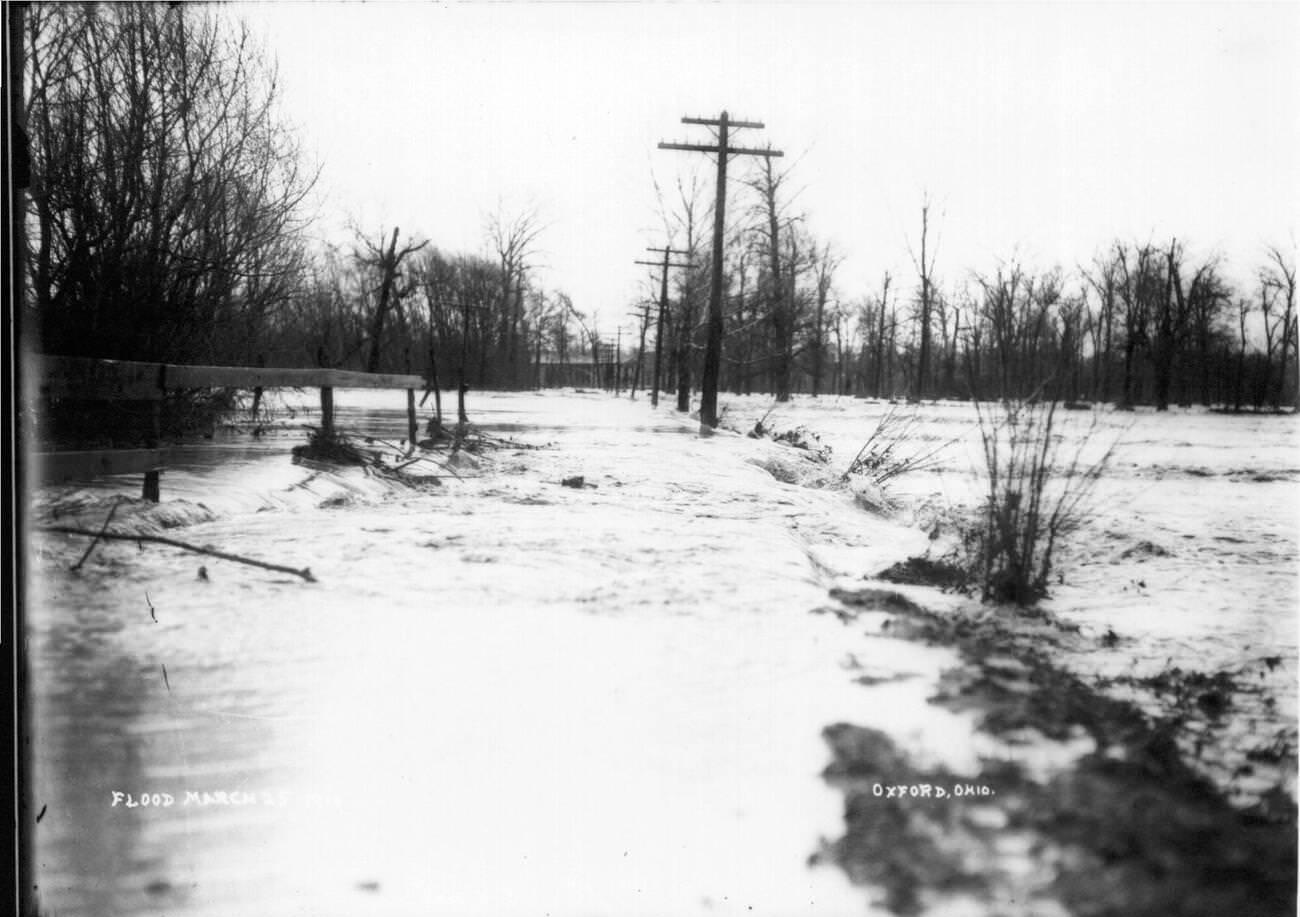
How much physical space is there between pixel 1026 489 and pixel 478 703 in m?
2.42

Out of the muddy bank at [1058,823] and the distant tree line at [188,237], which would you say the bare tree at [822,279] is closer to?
the distant tree line at [188,237]

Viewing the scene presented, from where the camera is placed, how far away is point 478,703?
2291mm

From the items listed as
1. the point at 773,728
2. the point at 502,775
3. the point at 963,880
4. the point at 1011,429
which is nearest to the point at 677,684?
the point at 773,728

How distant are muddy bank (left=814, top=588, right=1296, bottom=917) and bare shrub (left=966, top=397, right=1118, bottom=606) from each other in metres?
0.74

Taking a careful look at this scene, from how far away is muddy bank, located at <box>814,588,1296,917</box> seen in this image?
189 centimetres

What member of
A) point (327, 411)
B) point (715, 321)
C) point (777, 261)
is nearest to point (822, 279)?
point (777, 261)

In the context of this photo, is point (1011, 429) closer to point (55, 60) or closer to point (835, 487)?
point (835, 487)

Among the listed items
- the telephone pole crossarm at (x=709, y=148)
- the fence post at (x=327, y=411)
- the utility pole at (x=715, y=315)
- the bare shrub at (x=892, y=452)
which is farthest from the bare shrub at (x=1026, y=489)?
the fence post at (x=327, y=411)

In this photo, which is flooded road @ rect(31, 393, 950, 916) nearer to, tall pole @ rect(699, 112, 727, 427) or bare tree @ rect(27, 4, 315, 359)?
bare tree @ rect(27, 4, 315, 359)

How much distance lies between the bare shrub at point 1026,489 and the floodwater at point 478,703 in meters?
0.25

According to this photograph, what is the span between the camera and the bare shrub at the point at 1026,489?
3035 millimetres

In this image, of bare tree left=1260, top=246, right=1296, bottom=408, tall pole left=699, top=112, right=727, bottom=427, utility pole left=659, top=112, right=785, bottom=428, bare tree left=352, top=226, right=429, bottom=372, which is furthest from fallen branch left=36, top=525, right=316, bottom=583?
tall pole left=699, top=112, right=727, bottom=427

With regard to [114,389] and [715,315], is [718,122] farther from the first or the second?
[715,315]

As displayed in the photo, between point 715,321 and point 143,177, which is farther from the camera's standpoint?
point 715,321
